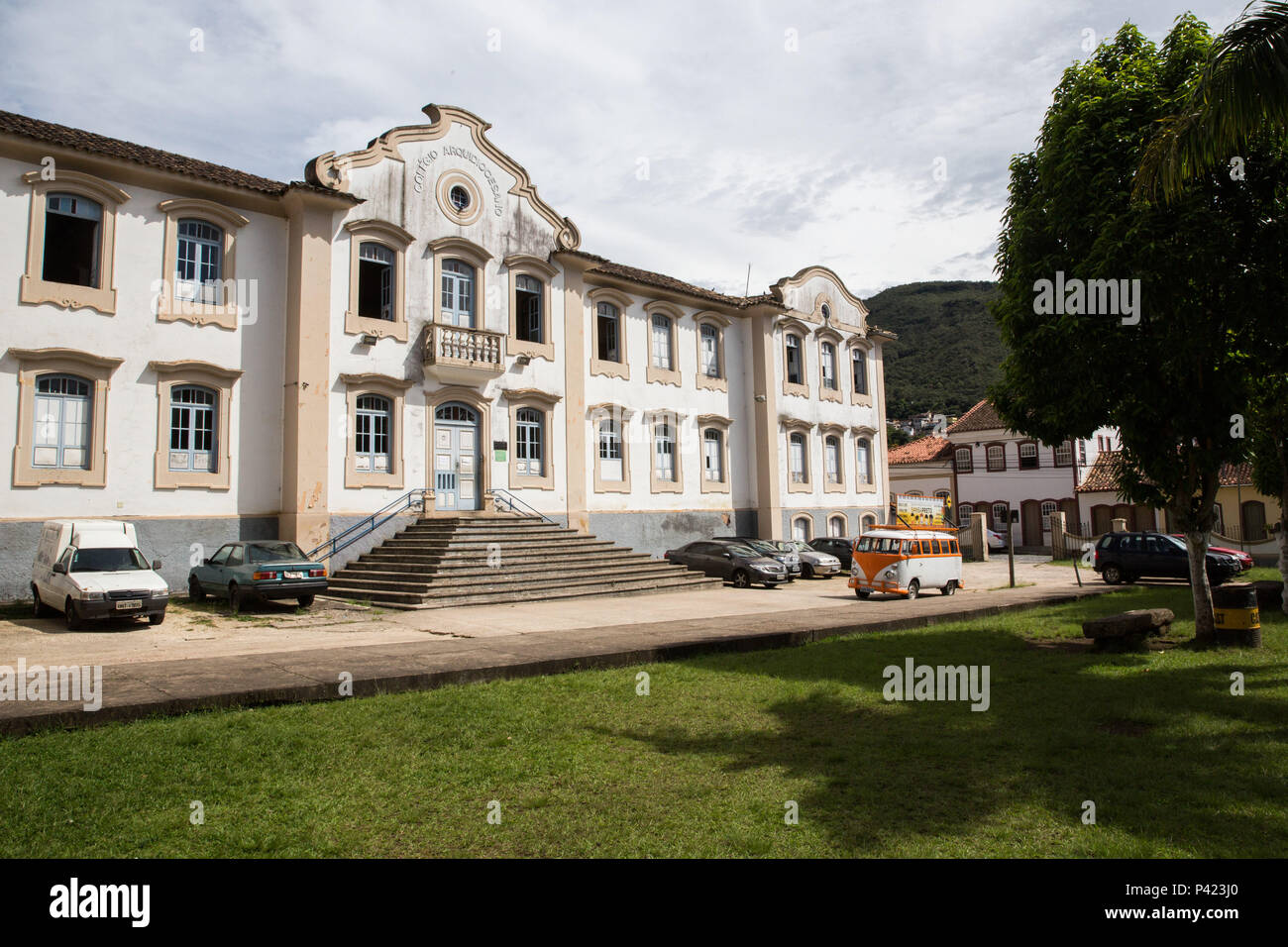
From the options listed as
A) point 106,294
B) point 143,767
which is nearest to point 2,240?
point 106,294

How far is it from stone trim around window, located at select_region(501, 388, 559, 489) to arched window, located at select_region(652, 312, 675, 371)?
16.1 ft

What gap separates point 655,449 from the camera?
91.9 feet

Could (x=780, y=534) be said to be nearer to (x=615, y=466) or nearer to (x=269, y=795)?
(x=615, y=466)

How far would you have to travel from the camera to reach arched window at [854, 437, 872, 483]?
116 ft

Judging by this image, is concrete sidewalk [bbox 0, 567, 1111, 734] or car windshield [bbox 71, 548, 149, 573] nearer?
concrete sidewalk [bbox 0, 567, 1111, 734]

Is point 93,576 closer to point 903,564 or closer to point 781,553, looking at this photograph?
point 903,564

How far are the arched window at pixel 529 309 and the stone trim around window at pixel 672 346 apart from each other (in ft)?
14.5

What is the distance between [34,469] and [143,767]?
14583 mm

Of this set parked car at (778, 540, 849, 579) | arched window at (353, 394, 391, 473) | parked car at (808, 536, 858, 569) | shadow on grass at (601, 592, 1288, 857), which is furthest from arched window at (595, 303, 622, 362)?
shadow on grass at (601, 592, 1288, 857)

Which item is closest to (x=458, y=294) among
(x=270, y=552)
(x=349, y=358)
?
(x=349, y=358)

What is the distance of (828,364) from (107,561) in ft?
88.5

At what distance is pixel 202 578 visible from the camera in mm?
17391

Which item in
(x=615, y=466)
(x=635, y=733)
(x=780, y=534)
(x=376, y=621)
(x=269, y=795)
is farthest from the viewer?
(x=780, y=534)

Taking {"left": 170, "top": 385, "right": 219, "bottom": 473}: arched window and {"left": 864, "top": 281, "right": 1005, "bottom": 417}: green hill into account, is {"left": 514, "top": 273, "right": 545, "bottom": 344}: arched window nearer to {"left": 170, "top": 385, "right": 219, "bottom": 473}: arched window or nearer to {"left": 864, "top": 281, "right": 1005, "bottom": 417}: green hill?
{"left": 170, "top": 385, "right": 219, "bottom": 473}: arched window
